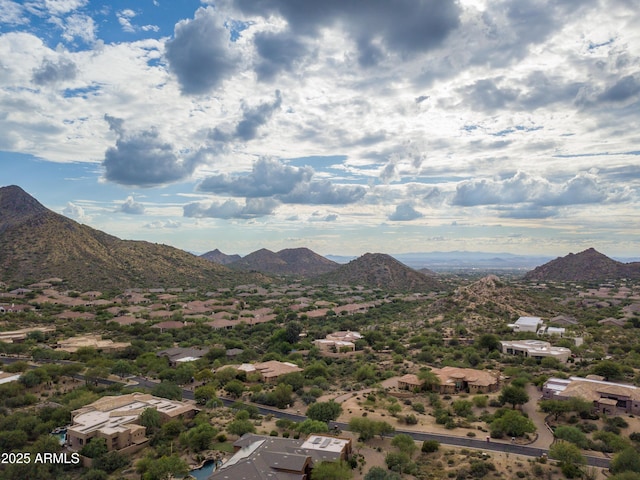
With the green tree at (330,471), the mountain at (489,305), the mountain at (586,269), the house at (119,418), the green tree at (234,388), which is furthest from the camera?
the mountain at (586,269)

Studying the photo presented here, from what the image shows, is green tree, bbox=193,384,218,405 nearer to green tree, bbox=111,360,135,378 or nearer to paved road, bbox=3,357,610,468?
paved road, bbox=3,357,610,468

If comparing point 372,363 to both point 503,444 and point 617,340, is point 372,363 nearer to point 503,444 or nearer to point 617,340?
point 503,444

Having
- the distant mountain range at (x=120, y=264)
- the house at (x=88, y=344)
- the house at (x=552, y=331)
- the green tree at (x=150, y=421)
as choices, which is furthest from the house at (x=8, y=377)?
the distant mountain range at (x=120, y=264)

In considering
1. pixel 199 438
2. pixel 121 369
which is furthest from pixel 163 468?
pixel 121 369

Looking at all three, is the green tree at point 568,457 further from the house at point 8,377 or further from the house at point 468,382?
the house at point 8,377

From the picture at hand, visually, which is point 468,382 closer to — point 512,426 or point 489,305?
point 512,426
